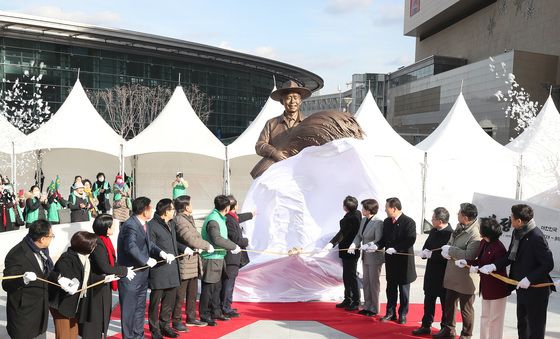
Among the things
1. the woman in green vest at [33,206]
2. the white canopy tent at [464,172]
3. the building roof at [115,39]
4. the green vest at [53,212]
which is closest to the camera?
the woman in green vest at [33,206]

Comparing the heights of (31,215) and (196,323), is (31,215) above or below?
above

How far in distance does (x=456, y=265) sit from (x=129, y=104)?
1250 inches

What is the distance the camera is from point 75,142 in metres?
12.8

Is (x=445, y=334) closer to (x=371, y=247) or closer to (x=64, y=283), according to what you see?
(x=371, y=247)

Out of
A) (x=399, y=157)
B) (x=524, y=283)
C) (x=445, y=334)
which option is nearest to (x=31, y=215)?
(x=445, y=334)

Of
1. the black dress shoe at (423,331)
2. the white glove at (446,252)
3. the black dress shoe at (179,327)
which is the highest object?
the white glove at (446,252)

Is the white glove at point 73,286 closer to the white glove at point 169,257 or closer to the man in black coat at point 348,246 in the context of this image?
the white glove at point 169,257

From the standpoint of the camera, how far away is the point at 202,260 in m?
5.27

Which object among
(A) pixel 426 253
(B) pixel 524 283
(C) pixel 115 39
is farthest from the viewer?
(C) pixel 115 39

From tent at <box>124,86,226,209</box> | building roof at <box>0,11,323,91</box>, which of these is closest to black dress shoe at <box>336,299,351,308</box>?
tent at <box>124,86,226,209</box>

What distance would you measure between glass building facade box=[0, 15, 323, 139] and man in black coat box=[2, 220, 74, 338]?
1181 inches

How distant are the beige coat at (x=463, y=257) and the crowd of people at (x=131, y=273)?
7.22ft

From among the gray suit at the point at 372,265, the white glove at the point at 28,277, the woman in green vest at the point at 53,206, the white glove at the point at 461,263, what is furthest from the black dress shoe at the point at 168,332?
the woman in green vest at the point at 53,206

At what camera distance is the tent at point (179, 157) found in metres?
13.2
